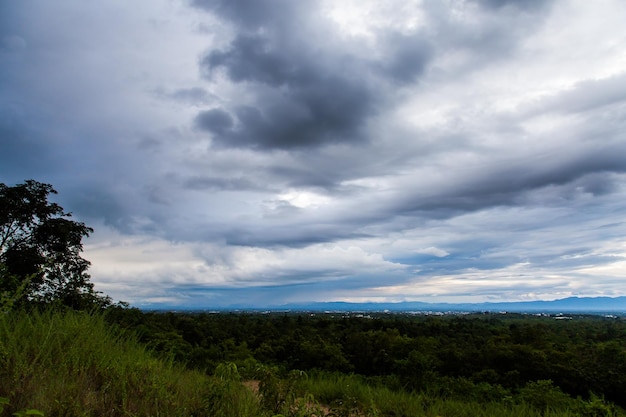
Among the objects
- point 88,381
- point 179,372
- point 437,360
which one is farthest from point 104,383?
point 437,360

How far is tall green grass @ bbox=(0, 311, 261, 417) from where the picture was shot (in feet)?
13.7

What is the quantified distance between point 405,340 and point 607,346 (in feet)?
26.8

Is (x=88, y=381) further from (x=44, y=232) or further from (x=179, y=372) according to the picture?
→ (x=44, y=232)

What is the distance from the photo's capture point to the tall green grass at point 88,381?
13.7ft

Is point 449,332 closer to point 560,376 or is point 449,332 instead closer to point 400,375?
point 560,376

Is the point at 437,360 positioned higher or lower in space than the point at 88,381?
lower

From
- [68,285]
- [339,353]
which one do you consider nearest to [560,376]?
[339,353]

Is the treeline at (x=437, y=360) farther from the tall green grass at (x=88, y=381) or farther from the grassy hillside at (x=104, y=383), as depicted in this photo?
the tall green grass at (x=88, y=381)

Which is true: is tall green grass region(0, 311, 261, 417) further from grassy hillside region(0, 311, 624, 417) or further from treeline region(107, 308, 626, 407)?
treeline region(107, 308, 626, 407)

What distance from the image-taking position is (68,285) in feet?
55.8

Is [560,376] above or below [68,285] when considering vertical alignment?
below

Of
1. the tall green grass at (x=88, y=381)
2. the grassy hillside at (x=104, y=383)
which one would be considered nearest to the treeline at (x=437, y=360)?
the grassy hillside at (x=104, y=383)

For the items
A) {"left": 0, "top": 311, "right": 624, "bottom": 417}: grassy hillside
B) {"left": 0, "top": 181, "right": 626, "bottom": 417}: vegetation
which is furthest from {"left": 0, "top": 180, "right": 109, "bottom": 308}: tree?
{"left": 0, "top": 311, "right": 624, "bottom": 417}: grassy hillside

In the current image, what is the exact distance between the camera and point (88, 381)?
4.81 meters
